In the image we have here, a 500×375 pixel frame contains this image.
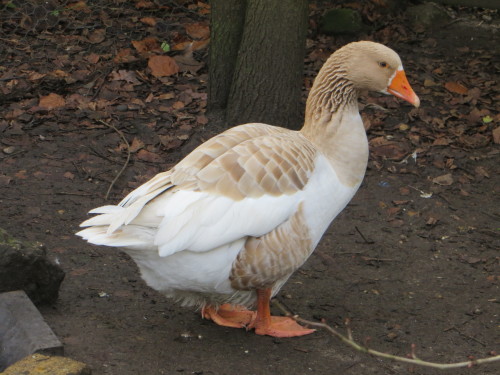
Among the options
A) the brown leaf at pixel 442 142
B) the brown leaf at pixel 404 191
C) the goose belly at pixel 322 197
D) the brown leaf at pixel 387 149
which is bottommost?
the brown leaf at pixel 404 191

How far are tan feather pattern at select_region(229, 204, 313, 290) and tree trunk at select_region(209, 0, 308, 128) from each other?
240 cm

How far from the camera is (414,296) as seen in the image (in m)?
4.60

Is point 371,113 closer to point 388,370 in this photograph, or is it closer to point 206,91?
point 206,91

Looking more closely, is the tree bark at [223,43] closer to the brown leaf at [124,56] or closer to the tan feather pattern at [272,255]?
the brown leaf at [124,56]

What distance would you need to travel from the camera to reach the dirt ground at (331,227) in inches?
155

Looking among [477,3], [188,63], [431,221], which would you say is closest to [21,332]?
[431,221]

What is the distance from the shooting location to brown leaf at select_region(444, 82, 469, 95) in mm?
7102

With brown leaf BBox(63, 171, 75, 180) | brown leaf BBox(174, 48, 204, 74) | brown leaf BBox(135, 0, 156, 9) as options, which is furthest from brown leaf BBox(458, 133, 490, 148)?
brown leaf BBox(135, 0, 156, 9)

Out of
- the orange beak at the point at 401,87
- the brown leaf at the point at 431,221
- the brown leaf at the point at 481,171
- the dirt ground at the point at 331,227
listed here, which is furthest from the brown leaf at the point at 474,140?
the orange beak at the point at 401,87

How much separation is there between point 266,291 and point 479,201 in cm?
240

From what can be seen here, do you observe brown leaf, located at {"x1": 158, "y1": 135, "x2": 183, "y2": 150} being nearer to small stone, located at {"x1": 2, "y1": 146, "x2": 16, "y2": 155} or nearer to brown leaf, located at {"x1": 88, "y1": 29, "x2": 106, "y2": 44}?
small stone, located at {"x1": 2, "y1": 146, "x2": 16, "y2": 155}

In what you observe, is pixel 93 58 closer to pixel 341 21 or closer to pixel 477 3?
pixel 341 21

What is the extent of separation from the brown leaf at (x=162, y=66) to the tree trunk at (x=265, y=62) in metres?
0.93

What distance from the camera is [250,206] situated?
3.65 m
